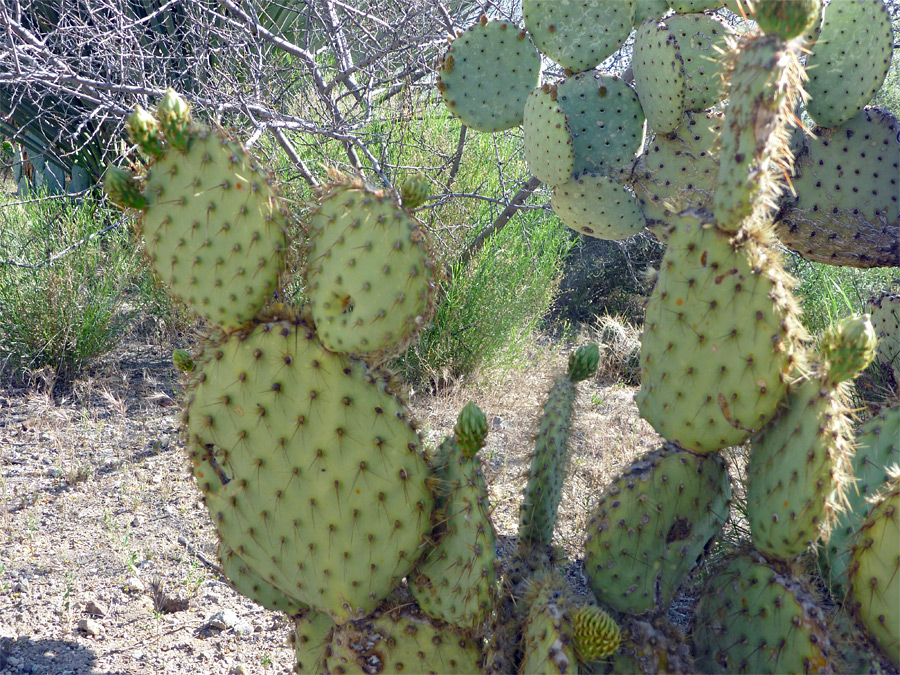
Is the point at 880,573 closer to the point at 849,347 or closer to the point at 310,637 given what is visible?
the point at 849,347

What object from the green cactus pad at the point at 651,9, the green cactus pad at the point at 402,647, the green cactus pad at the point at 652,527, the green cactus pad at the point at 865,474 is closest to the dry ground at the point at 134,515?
the green cactus pad at the point at 652,527

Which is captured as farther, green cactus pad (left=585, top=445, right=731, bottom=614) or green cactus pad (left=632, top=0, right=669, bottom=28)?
green cactus pad (left=632, top=0, right=669, bottom=28)

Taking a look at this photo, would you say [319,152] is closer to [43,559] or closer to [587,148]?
[587,148]

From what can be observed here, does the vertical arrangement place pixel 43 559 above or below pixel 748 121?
below

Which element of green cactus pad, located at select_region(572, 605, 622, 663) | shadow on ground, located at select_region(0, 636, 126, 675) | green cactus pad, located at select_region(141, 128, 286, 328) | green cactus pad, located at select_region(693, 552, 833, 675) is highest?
green cactus pad, located at select_region(141, 128, 286, 328)

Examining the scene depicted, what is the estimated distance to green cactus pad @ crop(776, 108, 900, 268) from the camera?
10.1ft

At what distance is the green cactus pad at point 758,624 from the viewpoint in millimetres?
1468

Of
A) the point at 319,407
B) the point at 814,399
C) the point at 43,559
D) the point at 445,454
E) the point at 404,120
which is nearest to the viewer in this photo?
the point at 814,399

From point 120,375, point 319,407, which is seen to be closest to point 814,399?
point 319,407

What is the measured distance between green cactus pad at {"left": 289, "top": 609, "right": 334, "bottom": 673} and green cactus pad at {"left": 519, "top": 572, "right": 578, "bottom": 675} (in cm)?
58

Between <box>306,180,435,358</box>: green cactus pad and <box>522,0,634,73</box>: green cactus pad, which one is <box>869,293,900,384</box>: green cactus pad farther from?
<box>306,180,435,358</box>: green cactus pad

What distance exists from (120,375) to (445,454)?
3574 millimetres

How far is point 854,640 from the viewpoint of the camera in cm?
149

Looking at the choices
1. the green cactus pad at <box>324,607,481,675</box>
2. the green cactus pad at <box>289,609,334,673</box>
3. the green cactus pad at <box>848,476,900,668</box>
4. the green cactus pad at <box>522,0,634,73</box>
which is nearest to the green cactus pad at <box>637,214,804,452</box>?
the green cactus pad at <box>848,476,900,668</box>
